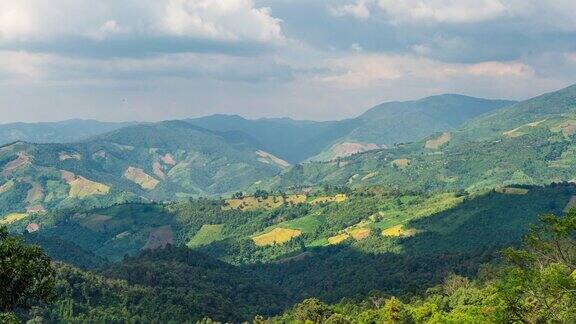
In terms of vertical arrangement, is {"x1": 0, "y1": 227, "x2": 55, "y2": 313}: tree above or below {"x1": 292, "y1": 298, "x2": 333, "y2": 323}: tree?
above

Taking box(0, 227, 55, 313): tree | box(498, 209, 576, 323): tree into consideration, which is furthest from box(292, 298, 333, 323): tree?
box(0, 227, 55, 313): tree

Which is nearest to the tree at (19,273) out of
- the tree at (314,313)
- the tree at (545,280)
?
the tree at (545,280)

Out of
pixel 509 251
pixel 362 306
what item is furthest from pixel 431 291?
pixel 509 251

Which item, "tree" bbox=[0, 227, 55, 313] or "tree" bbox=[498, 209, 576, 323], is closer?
"tree" bbox=[0, 227, 55, 313]

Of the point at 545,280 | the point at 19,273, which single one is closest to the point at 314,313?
the point at 545,280

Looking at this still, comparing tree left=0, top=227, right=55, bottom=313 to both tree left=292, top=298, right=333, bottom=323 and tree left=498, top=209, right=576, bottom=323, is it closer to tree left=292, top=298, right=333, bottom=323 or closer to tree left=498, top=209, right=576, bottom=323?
tree left=498, top=209, right=576, bottom=323

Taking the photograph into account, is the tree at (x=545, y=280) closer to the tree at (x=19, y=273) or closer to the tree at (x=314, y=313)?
the tree at (x=19, y=273)

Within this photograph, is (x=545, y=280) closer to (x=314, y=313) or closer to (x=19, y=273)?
(x=19, y=273)

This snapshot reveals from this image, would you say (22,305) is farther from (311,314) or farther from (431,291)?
(431,291)
